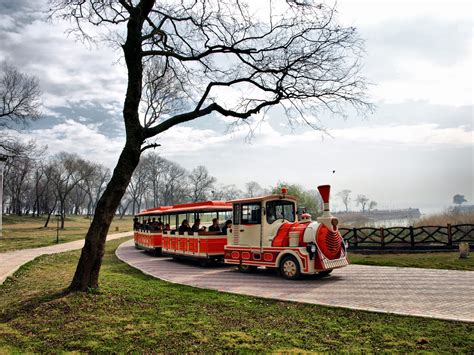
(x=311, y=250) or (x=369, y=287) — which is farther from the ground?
(x=311, y=250)

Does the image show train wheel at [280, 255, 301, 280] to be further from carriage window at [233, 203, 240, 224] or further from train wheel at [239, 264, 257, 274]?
carriage window at [233, 203, 240, 224]

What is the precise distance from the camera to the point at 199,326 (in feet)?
21.2

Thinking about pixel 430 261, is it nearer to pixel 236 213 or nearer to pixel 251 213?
pixel 251 213

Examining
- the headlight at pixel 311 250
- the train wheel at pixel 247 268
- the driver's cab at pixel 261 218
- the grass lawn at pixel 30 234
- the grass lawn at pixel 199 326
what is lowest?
the grass lawn at pixel 30 234

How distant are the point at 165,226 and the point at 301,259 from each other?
11641 mm

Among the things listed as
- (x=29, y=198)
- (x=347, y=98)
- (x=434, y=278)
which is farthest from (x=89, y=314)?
(x=29, y=198)

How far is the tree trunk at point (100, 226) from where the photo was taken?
27.3ft

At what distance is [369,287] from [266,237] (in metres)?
3.80

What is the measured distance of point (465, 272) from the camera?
36.8ft

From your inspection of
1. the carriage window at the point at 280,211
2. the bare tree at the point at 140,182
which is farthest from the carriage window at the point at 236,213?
the bare tree at the point at 140,182

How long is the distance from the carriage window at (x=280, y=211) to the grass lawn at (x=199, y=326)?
4.25m

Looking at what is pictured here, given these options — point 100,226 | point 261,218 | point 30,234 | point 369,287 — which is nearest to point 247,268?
point 261,218

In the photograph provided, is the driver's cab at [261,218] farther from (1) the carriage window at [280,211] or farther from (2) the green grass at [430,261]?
(2) the green grass at [430,261]

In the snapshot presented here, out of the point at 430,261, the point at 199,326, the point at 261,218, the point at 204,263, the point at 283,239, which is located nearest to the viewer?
the point at 199,326
